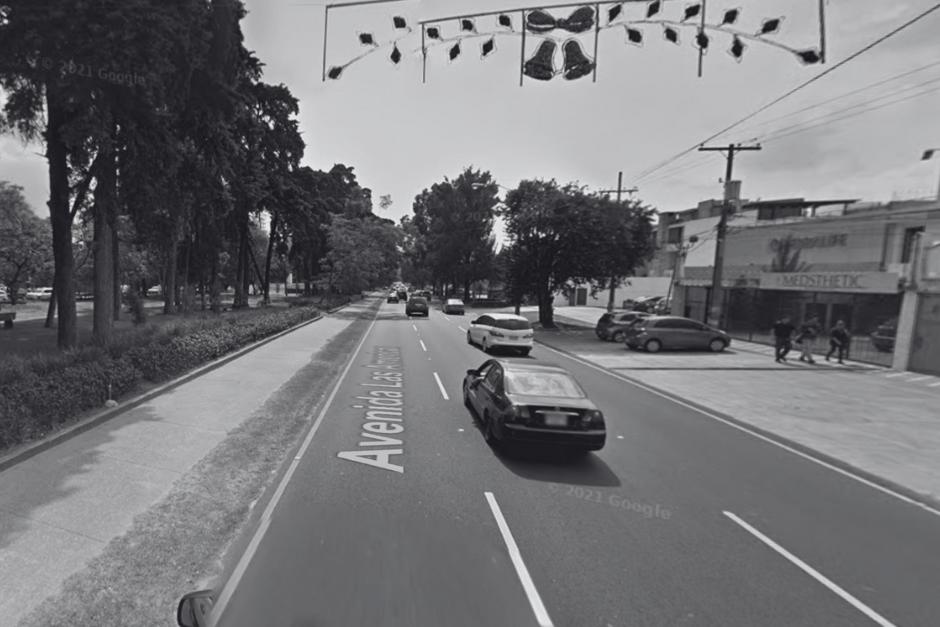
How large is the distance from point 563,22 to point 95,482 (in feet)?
27.5

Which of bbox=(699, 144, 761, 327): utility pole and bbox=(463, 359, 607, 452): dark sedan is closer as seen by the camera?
bbox=(463, 359, 607, 452): dark sedan

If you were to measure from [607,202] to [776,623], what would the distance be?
1034 inches

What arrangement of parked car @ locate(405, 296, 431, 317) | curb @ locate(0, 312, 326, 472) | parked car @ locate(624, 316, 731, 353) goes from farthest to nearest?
parked car @ locate(405, 296, 431, 317)
parked car @ locate(624, 316, 731, 353)
curb @ locate(0, 312, 326, 472)

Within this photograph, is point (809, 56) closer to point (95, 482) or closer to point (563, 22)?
point (563, 22)

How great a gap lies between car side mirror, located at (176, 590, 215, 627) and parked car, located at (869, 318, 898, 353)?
2305cm

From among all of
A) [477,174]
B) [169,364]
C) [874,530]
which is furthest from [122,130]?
[477,174]

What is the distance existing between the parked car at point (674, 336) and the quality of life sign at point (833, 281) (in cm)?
443

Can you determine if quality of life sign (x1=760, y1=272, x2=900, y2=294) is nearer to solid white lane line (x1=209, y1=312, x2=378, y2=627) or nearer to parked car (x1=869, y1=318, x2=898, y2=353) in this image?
parked car (x1=869, y1=318, x2=898, y2=353)

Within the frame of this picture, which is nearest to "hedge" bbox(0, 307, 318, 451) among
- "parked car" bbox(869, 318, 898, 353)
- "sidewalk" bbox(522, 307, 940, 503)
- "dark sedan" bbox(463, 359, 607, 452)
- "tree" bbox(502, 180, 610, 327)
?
"dark sedan" bbox(463, 359, 607, 452)

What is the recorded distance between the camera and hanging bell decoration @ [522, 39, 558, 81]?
22.6 ft

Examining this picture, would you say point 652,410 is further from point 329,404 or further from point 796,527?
point 329,404

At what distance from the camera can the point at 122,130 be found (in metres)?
12.4

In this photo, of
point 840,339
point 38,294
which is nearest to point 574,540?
point 840,339

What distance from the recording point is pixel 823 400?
12.0 metres
